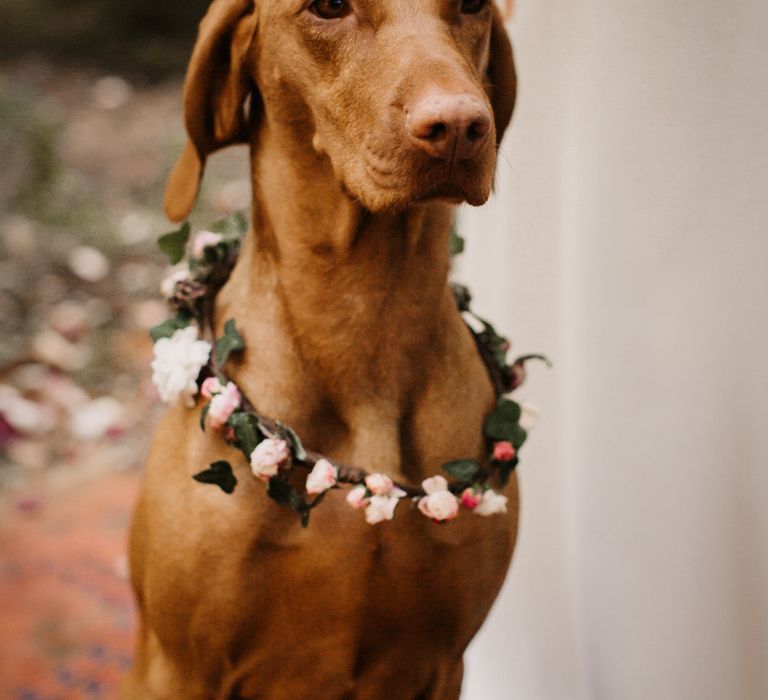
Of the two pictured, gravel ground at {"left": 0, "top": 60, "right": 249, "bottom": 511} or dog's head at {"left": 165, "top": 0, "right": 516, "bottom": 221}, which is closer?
dog's head at {"left": 165, "top": 0, "right": 516, "bottom": 221}

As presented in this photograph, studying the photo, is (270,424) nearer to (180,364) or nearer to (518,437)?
(180,364)

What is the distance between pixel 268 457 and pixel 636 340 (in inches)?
39.2

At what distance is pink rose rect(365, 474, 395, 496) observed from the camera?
1541mm

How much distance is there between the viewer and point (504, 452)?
1695mm

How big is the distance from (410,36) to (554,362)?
1.29 metres

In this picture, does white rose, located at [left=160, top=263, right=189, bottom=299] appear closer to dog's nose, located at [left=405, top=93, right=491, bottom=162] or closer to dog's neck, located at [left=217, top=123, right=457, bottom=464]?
dog's neck, located at [left=217, top=123, right=457, bottom=464]

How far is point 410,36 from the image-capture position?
1.40 metres

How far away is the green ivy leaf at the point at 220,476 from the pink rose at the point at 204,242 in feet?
1.50

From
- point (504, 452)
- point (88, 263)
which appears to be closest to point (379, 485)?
point (504, 452)

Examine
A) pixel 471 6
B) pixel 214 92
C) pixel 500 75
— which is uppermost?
pixel 471 6

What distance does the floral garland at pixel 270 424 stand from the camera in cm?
155

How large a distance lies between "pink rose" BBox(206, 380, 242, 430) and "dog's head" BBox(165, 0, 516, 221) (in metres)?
0.35

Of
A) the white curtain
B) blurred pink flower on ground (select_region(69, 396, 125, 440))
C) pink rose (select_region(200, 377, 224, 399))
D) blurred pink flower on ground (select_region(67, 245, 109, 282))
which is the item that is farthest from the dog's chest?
blurred pink flower on ground (select_region(67, 245, 109, 282))

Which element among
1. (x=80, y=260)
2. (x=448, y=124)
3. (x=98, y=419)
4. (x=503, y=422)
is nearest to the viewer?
(x=448, y=124)
